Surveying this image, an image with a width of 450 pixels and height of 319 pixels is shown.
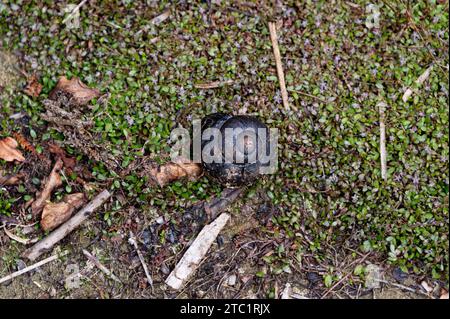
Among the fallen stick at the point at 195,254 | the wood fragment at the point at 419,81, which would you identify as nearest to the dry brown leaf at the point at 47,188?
the fallen stick at the point at 195,254

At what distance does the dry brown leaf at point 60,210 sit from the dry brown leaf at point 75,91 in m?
0.87

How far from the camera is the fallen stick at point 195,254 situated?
463 cm

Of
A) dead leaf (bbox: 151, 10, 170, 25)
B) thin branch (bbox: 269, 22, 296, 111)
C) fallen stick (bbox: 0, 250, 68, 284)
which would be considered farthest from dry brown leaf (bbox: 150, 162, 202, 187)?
dead leaf (bbox: 151, 10, 170, 25)

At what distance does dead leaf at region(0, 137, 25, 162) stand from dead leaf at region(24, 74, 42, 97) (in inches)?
18.3

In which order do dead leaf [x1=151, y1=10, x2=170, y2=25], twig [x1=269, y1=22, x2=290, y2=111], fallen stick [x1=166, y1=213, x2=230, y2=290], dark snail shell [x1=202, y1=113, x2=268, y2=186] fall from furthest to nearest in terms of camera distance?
dead leaf [x1=151, y1=10, x2=170, y2=25], twig [x1=269, y1=22, x2=290, y2=111], fallen stick [x1=166, y1=213, x2=230, y2=290], dark snail shell [x1=202, y1=113, x2=268, y2=186]

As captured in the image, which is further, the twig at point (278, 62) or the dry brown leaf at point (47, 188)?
the twig at point (278, 62)

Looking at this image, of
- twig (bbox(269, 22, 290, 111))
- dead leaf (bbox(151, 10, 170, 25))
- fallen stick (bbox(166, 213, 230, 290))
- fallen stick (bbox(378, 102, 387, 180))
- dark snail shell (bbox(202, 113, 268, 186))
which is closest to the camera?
dark snail shell (bbox(202, 113, 268, 186))

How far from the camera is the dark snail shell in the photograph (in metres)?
4.37

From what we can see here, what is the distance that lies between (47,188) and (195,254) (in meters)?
1.47

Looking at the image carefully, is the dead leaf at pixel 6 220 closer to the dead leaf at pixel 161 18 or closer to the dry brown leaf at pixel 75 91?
the dry brown leaf at pixel 75 91

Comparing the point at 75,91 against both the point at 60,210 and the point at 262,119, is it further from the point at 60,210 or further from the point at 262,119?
the point at 262,119

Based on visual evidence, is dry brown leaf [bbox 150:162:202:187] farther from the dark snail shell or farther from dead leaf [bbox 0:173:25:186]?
dead leaf [bbox 0:173:25:186]
